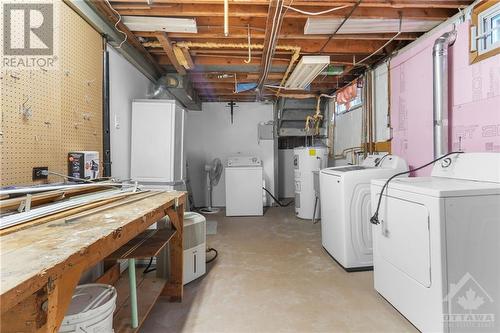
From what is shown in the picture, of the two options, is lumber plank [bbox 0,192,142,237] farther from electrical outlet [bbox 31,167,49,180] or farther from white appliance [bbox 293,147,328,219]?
white appliance [bbox 293,147,328,219]

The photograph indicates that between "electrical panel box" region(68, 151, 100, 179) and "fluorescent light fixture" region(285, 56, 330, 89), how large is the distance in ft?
7.83

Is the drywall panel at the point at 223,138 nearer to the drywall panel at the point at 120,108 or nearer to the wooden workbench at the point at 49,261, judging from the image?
the drywall panel at the point at 120,108

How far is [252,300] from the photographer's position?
1.99m

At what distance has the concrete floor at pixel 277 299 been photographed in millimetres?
→ 1696

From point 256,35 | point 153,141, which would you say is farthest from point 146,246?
point 256,35

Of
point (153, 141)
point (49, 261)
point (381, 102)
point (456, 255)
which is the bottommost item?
point (456, 255)

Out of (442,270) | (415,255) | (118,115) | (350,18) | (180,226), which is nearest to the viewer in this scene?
(442,270)

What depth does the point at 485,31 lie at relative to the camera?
6.44 feet

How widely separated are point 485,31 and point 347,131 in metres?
2.53

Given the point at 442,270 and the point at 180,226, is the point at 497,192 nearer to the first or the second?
the point at 442,270

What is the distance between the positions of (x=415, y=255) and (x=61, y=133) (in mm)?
2430

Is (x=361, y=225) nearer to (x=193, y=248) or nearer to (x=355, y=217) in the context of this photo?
(x=355, y=217)

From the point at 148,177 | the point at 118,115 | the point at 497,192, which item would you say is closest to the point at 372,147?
the point at 497,192

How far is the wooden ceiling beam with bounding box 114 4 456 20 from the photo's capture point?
218cm
